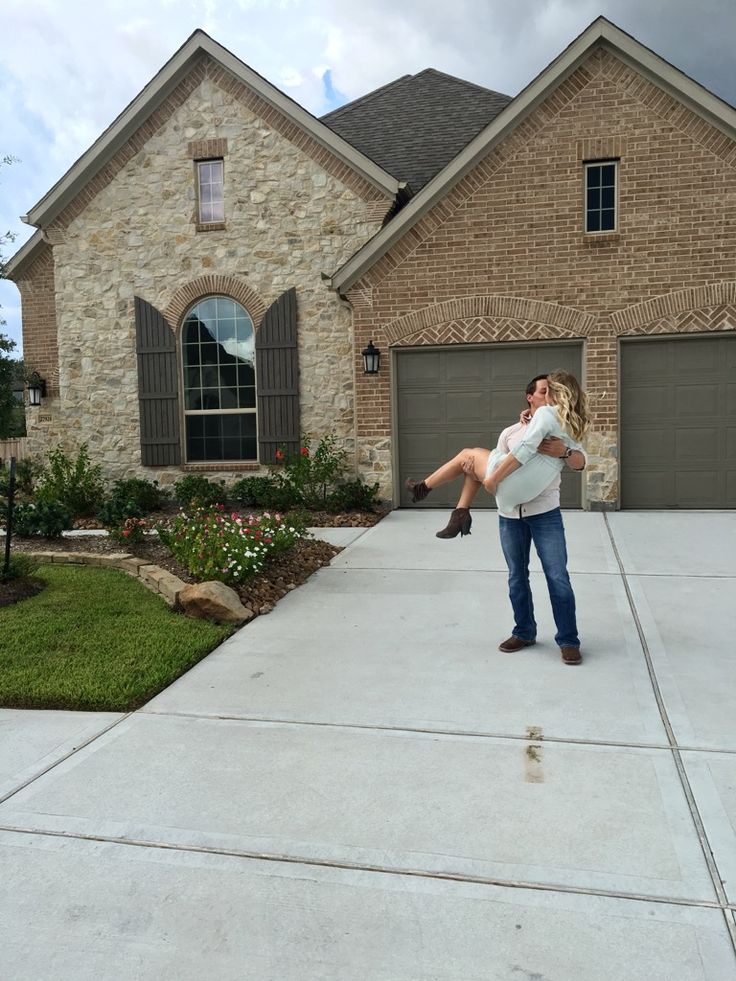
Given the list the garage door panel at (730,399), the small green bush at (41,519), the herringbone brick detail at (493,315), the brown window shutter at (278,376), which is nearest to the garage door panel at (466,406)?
the herringbone brick detail at (493,315)

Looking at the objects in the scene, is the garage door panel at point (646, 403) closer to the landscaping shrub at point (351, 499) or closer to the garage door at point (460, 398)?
the garage door at point (460, 398)

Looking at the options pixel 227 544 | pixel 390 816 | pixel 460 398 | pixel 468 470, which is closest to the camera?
pixel 390 816

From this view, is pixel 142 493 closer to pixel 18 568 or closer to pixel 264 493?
pixel 264 493

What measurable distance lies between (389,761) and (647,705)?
1.53 meters

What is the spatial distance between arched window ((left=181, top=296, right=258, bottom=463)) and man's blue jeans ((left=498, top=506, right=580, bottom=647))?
8.63 metres

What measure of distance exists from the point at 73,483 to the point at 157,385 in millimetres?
2207

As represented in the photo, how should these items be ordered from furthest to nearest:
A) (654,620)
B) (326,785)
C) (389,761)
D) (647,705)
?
(654,620) → (647,705) → (389,761) → (326,785)

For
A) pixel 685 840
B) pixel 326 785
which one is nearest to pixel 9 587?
pixel 326 785

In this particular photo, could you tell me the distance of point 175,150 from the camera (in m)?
13.1

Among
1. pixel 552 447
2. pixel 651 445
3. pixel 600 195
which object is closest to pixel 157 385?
pixel 600 195

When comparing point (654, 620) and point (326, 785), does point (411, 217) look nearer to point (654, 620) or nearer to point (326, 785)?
point (654, 620)

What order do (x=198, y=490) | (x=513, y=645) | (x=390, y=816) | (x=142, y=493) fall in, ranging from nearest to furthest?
(x=390, y=816), (x=513, y=645), (x=142, y=493), (x=198, y=490)

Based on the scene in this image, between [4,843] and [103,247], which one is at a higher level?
[103,247]

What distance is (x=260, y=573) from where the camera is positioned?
7.14 meters
